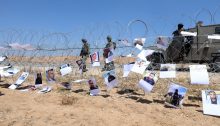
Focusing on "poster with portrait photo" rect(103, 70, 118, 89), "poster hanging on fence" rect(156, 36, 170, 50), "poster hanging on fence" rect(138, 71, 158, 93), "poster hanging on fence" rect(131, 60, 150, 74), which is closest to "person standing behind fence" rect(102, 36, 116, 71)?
"poster with portrait photo" rect(103, 70, 118, 89)

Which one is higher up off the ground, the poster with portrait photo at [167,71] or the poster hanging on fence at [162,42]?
the poster hanging on fence at [162,42]

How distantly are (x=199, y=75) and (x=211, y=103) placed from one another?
0.89 meters

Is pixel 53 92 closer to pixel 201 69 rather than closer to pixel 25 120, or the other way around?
pixel 25 120

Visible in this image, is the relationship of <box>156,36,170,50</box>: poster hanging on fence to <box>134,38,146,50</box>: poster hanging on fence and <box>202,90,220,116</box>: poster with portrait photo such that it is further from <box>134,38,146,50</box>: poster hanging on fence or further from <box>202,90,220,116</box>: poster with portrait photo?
<box>202,90,220,116</box>: poster with portrait photo

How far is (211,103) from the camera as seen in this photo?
28.9 feet

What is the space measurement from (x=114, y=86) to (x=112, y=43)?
2025 millimetres

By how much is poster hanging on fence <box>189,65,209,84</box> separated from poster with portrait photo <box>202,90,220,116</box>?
1.33ft

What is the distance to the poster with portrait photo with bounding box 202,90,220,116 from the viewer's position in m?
8.64

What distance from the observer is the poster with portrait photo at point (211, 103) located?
864 centimetres

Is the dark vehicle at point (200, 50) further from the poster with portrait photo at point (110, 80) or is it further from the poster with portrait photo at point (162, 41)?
the poster with portrait photo at point (110, 80)

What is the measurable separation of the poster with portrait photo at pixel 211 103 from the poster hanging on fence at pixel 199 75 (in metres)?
0.41

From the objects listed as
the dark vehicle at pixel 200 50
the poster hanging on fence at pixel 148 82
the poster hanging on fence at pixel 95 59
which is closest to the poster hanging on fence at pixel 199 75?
the poster hanging on fence at pixel 148 82

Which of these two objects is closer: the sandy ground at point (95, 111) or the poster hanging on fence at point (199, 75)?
the sandy ground at point (95, 111)

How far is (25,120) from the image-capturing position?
323 inches
